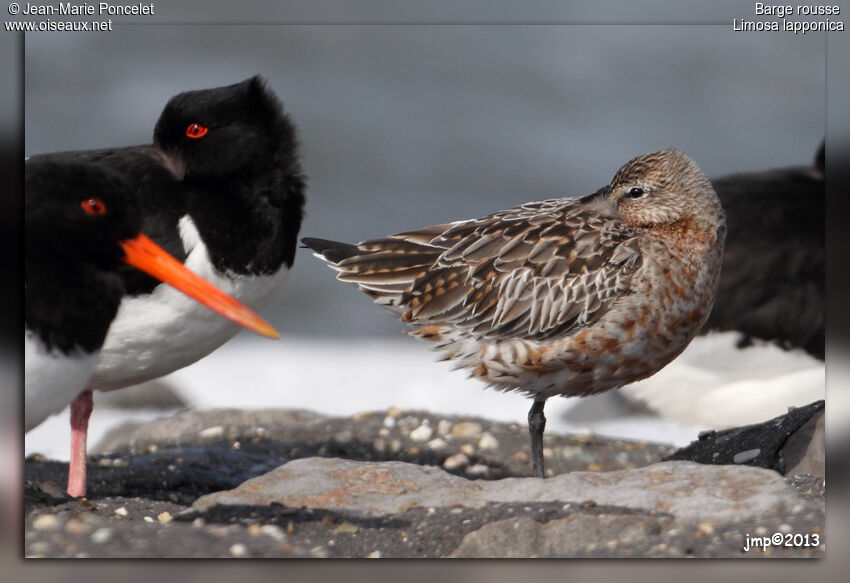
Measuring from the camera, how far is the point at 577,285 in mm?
4883

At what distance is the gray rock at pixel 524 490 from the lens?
4.14 metres

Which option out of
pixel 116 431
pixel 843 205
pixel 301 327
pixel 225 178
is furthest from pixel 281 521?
pixel 301 327

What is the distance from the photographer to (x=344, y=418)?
6.59 meters

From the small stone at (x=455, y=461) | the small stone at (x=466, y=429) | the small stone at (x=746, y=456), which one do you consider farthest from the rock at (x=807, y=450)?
the small stone at (x=466, y=429)

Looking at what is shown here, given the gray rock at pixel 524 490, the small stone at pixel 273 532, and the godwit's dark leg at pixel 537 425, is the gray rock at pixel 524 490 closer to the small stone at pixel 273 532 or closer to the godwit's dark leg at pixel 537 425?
the small stone at pixel 273 532

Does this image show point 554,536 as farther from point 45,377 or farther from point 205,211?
point 205,211

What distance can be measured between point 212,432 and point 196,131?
1.96m

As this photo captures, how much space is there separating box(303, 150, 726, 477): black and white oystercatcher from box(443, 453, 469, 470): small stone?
0.91 meters

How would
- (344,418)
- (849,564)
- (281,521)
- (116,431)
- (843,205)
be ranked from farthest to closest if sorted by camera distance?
1. (116,431)
2. (344,418)
3. (843,205)
4. (281,521)
5. (849,564)

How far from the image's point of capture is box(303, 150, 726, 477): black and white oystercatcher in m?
4.82

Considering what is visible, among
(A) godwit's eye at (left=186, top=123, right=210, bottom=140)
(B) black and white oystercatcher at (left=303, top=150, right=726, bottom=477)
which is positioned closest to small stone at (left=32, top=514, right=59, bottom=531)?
(B) black and white oystercatcher at (left=303, top=150, right=726, bottom=477)

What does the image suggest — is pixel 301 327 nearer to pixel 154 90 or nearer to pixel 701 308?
pixel 154 90

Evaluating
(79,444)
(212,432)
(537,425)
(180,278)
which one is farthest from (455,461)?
(180,278)

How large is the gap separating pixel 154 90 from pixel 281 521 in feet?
24.1
